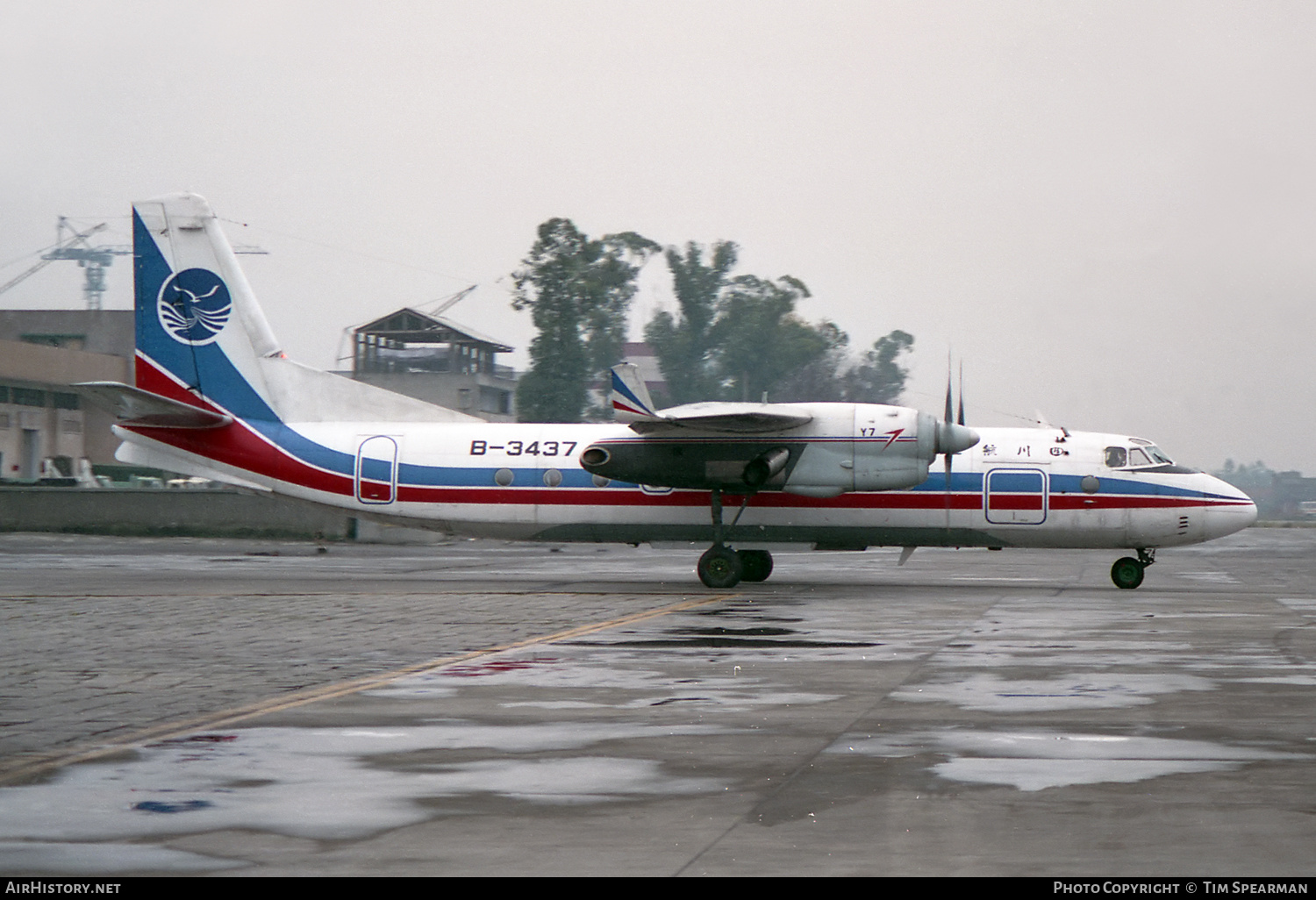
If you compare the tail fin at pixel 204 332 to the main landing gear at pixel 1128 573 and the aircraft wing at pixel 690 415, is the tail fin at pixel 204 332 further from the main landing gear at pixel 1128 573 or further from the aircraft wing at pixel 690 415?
the main landing gear at pixel 1128 573

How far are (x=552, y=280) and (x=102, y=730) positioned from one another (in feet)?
323

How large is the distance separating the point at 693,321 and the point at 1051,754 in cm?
11923

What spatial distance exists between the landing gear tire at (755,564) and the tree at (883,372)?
104 meters

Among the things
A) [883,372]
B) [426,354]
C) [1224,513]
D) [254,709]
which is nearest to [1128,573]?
[1224,513]

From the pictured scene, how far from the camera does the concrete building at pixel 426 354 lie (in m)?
113

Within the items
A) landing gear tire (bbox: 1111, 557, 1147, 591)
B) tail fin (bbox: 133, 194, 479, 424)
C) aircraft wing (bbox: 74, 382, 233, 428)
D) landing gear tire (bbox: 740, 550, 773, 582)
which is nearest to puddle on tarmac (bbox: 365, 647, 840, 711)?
landing gear tire (bbox: 740, 550, 773, 582)

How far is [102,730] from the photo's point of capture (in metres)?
10.8

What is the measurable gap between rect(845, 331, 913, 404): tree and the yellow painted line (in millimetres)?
117578

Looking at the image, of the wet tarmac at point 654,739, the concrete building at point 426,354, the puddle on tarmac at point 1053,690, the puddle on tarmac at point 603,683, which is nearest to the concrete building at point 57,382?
the concrete building at point 426,354

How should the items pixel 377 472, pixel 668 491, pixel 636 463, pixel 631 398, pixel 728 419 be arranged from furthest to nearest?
pixel 377 472 < pixel 668 491 < pixel 636 463 < pixel 728 419 < pixel 631 398

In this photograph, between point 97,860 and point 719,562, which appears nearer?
point 97,860

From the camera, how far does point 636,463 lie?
28.1 meters

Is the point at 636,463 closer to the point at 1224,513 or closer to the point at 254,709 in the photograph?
the point at 1224,513

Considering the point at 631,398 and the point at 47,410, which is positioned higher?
the point at 47,410
